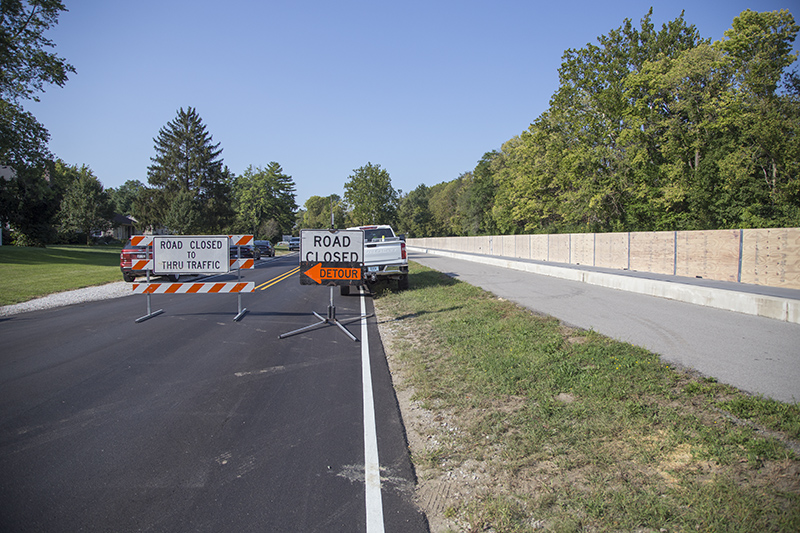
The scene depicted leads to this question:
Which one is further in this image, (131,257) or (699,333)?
(131,257)

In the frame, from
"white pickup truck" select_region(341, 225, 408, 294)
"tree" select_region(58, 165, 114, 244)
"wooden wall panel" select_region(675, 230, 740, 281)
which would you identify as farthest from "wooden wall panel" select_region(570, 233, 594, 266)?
"tree" select_region(58, 165, 114, 244)

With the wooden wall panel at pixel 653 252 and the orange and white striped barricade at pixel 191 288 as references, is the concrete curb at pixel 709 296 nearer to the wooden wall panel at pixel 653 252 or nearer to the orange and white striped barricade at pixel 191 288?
the wooden wall panel at pixel 653 252

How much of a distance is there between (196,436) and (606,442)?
375 centimetres

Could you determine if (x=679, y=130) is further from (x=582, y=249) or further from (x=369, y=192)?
(x=369, y=192)

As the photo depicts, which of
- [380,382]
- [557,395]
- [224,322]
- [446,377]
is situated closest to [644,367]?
[557,395]

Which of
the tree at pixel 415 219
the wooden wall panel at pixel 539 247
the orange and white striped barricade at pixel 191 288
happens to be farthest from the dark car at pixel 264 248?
the tree at pixel 415 219

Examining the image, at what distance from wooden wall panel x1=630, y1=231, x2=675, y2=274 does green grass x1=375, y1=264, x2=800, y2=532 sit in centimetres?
1571

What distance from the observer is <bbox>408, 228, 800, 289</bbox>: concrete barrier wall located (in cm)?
1372

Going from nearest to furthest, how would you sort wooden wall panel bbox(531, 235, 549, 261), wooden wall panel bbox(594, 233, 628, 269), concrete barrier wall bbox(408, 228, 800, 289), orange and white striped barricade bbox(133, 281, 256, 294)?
orange and white striped barricade bbox(133, 281, 256, 294) → concrete barrier wall bbox(408, 228, 800, 289) → wooden wall panel bbox(594, 233, 628, 269) → wooden wall panel bbox(531, 235, 549, 261)

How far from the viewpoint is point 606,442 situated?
380cm

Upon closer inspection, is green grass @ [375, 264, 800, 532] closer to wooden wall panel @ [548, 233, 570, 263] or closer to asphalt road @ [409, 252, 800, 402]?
asphalt road @ [409, 252, 800, 402]

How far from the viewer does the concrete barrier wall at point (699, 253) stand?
1372cm

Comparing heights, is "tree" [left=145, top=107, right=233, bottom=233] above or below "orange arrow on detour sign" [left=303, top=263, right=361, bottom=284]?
above

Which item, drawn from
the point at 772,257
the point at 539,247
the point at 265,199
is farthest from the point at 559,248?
the point at 265,199
